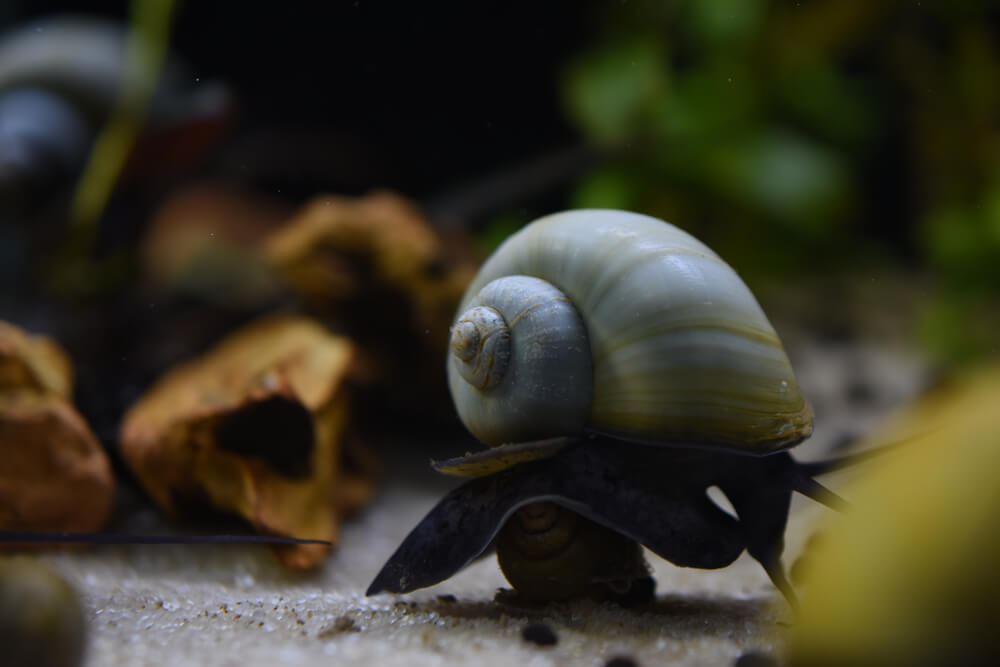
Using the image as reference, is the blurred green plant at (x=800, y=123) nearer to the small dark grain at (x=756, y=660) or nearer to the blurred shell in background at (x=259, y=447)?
the blurred shell in background at (x=259, y=447)

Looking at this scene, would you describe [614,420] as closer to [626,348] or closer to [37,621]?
[626,348]

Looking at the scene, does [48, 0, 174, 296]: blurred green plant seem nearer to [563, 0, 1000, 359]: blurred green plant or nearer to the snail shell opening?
[563, 0, 1000, 359]: blurred green plant

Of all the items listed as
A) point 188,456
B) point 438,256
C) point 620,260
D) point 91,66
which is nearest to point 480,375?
point 620,260

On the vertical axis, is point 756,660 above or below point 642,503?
below

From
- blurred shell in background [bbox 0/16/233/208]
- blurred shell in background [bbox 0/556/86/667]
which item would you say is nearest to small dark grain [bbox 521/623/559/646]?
blurred shell in background [bbox 0/556/86/667]

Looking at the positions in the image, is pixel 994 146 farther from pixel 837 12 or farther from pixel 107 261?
pixel 107 261

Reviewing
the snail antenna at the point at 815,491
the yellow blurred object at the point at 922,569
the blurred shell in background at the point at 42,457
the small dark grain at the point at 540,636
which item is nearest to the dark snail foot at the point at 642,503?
the snail antenna at the point at 815,491

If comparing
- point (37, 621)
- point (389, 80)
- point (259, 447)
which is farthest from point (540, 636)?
point (389, 80)
